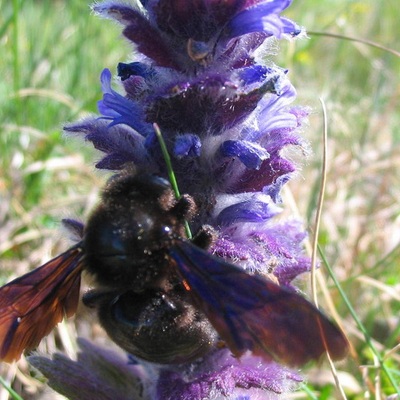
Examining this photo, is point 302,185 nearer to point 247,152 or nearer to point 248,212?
point 248,212

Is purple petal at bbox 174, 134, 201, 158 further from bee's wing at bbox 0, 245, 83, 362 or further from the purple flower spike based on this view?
bee's wing at bbox 0, 245, 83, 362

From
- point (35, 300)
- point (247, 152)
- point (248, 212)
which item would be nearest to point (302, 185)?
point (248, 212)

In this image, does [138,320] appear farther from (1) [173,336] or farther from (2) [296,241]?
(2) [296,241]

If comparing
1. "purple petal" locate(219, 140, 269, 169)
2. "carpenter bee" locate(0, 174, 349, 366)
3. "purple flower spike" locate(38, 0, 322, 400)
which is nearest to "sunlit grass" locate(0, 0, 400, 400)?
"purple flower spike" locate(38, 0, 322, 400)

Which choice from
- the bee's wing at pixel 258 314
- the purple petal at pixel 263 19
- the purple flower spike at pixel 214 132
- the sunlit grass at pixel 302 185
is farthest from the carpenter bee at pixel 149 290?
the sunlit grass at pixel 302 185

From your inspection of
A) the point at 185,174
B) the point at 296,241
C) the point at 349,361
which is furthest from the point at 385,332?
the point at 185,174

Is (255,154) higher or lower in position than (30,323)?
higher
